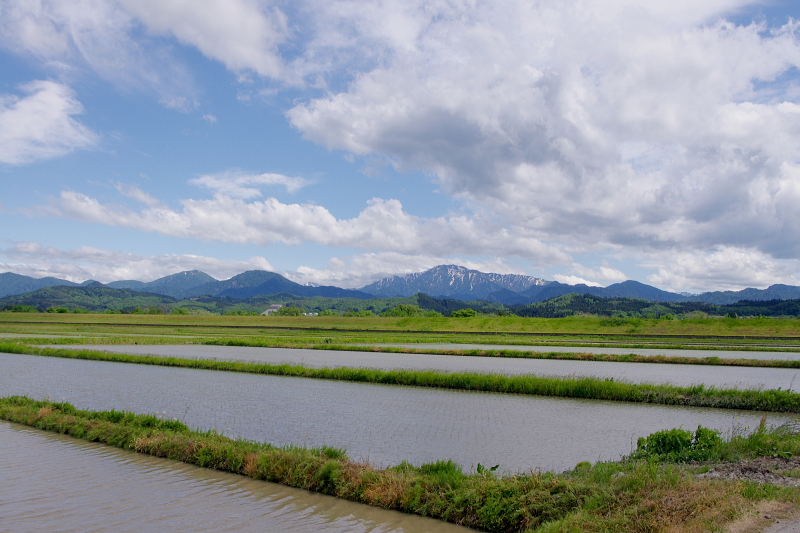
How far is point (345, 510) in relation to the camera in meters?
9.77

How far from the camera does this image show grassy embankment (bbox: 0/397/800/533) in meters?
7.95

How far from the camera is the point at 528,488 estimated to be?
30.4 ft

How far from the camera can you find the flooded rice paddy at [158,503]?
8812 millimetres

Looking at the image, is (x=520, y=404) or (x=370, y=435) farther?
(x=520, y=404)

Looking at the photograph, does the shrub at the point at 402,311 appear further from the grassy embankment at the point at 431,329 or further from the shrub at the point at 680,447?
the shrub at the point at 680,447

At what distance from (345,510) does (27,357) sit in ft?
139

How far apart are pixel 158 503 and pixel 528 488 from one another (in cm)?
738

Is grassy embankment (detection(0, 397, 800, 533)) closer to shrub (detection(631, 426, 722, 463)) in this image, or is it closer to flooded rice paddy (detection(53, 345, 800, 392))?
shrub (detection(631, 426, 722, 463))


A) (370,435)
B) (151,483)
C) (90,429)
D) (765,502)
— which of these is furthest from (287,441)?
(765,502)

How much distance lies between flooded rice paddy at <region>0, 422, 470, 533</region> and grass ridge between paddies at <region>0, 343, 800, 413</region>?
16525 millimetres

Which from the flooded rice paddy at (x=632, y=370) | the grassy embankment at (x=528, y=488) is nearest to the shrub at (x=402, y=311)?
the flooded rice paddy at (x=632, y=370)

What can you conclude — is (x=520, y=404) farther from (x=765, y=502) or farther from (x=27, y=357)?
(x=27, y=357)

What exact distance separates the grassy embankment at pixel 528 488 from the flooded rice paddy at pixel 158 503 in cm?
29

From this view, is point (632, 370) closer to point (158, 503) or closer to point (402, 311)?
point (158, 503)
